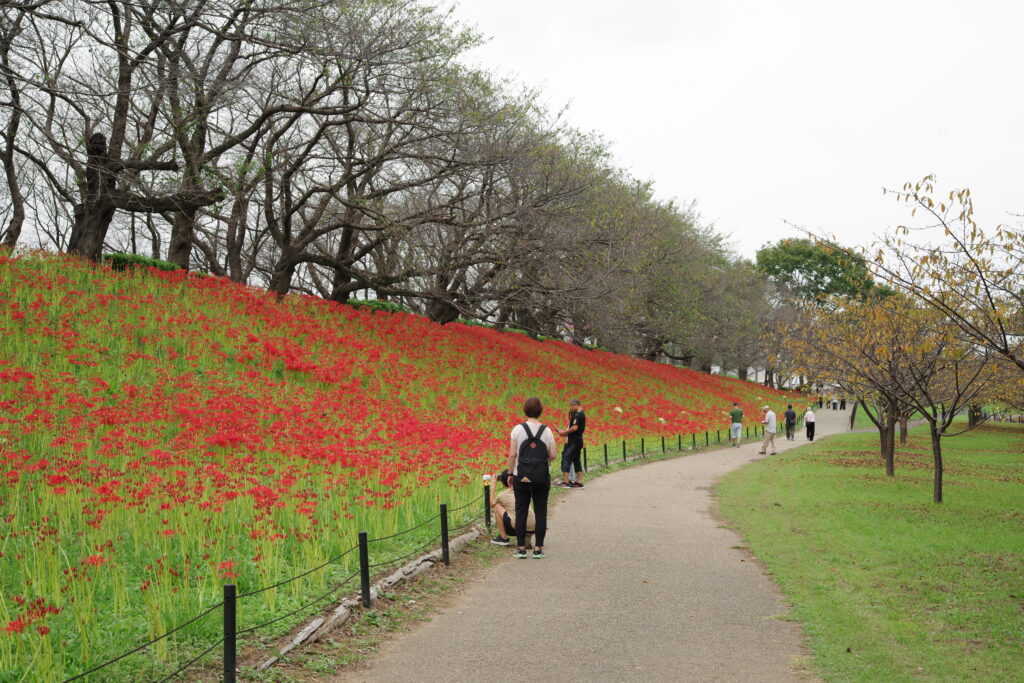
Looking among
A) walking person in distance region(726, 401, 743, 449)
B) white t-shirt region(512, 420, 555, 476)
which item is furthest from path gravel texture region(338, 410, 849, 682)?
walking person in distance region(726, 401, 743, 449)

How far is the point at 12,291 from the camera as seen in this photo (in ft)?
49.3

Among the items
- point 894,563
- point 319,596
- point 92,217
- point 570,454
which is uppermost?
point 92,217

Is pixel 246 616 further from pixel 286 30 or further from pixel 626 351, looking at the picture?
pixel 626 351

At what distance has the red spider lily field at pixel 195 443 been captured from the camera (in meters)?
5.94

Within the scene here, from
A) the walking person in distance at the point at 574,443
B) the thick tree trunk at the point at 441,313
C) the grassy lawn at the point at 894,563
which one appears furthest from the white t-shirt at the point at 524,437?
the thick tree trunk at the point at 441,313

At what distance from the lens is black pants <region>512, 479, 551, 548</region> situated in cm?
912

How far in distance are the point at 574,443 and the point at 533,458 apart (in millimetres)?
6052

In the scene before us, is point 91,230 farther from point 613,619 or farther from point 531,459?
point 613,619

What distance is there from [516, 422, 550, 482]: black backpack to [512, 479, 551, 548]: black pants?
10cm

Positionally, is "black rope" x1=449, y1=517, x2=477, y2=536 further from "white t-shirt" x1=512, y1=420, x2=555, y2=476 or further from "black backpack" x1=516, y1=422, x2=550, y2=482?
"black backpack" x1=516, y1=422, x2=550, y2=482

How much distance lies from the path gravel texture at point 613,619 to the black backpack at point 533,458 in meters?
1.11

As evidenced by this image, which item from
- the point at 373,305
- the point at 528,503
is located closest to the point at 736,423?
the point at 373,305

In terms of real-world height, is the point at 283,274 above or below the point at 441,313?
above

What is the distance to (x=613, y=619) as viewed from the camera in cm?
697
